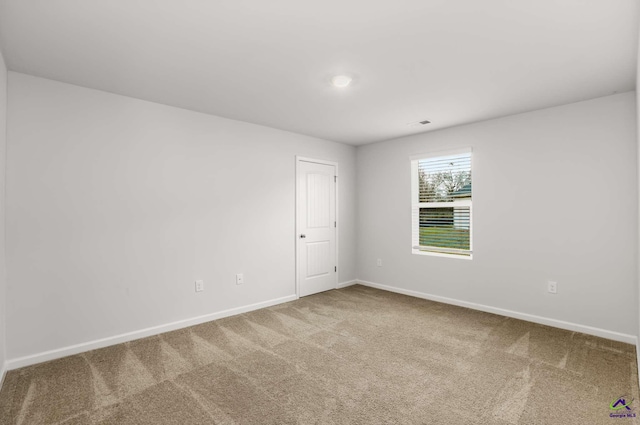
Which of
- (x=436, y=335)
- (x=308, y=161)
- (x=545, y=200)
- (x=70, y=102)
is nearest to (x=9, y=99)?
(x=70, y=102)

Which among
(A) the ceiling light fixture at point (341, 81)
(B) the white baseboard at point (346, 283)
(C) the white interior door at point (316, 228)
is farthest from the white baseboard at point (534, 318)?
(A) the ceiling light fixture at point (341, 81)

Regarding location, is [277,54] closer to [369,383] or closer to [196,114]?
[196,114]

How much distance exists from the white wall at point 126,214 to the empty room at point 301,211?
0.02 meters

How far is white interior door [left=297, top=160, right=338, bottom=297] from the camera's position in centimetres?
475

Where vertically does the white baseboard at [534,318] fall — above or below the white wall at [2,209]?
below

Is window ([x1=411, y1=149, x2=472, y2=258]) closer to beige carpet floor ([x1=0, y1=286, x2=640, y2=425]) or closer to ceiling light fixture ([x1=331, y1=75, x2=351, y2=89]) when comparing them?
beige carpet floor ([x1=0, y1=286, x2=640, y2=425])

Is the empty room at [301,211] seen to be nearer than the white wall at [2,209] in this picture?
Yes

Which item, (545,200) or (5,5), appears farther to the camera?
(545,200)

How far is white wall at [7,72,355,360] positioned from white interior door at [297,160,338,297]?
375 millimetres

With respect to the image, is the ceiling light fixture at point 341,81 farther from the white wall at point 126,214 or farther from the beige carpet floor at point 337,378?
the beige carpet floor at point 337,378

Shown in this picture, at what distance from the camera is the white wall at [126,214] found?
2.68 metres

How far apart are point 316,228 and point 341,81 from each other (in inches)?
103

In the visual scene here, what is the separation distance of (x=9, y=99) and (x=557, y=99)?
5.05 metres

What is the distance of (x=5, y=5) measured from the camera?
1812 millimetres
